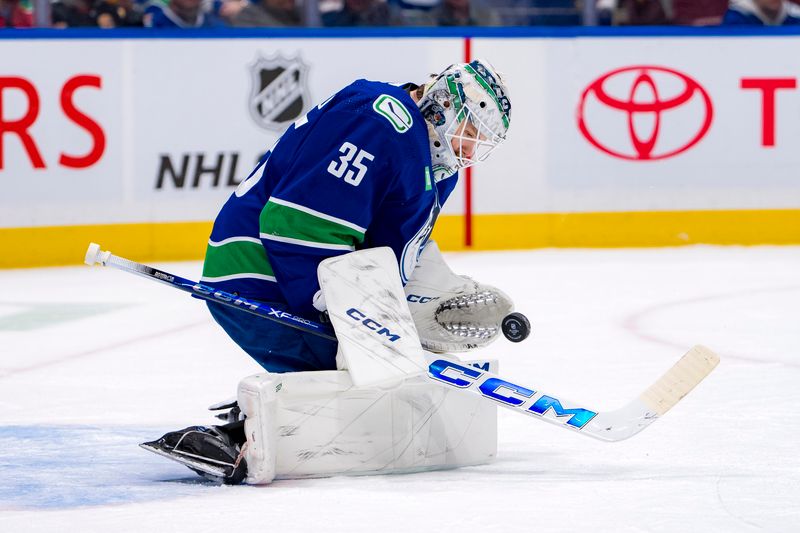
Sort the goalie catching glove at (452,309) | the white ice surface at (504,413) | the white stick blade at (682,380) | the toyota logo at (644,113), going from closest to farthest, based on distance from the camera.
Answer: the white ice surface at (504,413) → the white stick blade at (682,380) → the goalie catching glove at (452,309) → the toyota logo at (644,113)

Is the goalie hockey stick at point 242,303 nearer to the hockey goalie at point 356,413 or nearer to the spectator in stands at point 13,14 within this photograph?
the hockey goalie at point 356,413

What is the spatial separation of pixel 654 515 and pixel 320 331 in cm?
68

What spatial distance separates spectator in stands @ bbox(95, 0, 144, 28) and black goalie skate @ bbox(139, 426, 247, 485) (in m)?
3.57

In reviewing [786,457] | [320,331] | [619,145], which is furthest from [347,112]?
[619,145]

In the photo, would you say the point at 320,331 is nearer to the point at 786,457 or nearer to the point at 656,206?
the point at 786,457

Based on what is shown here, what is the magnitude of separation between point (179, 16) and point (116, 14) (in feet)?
0.87

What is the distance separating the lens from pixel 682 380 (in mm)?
2562

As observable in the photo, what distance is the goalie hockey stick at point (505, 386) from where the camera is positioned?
2420 millimetres

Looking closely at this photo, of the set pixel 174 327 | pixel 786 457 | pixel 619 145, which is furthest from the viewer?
pixel 619 145

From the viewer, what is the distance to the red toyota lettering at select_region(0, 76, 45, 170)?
543 centimetres

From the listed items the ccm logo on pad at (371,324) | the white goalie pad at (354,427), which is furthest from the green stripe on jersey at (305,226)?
the white goalie pad at (354,427)

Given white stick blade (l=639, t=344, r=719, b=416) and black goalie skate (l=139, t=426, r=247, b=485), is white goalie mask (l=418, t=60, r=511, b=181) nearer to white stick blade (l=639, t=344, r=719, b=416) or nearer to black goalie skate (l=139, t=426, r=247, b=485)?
white stick blade (l=639, t=344, r=719, b=416)

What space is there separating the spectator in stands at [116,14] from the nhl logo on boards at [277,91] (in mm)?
530

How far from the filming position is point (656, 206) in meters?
6.03
